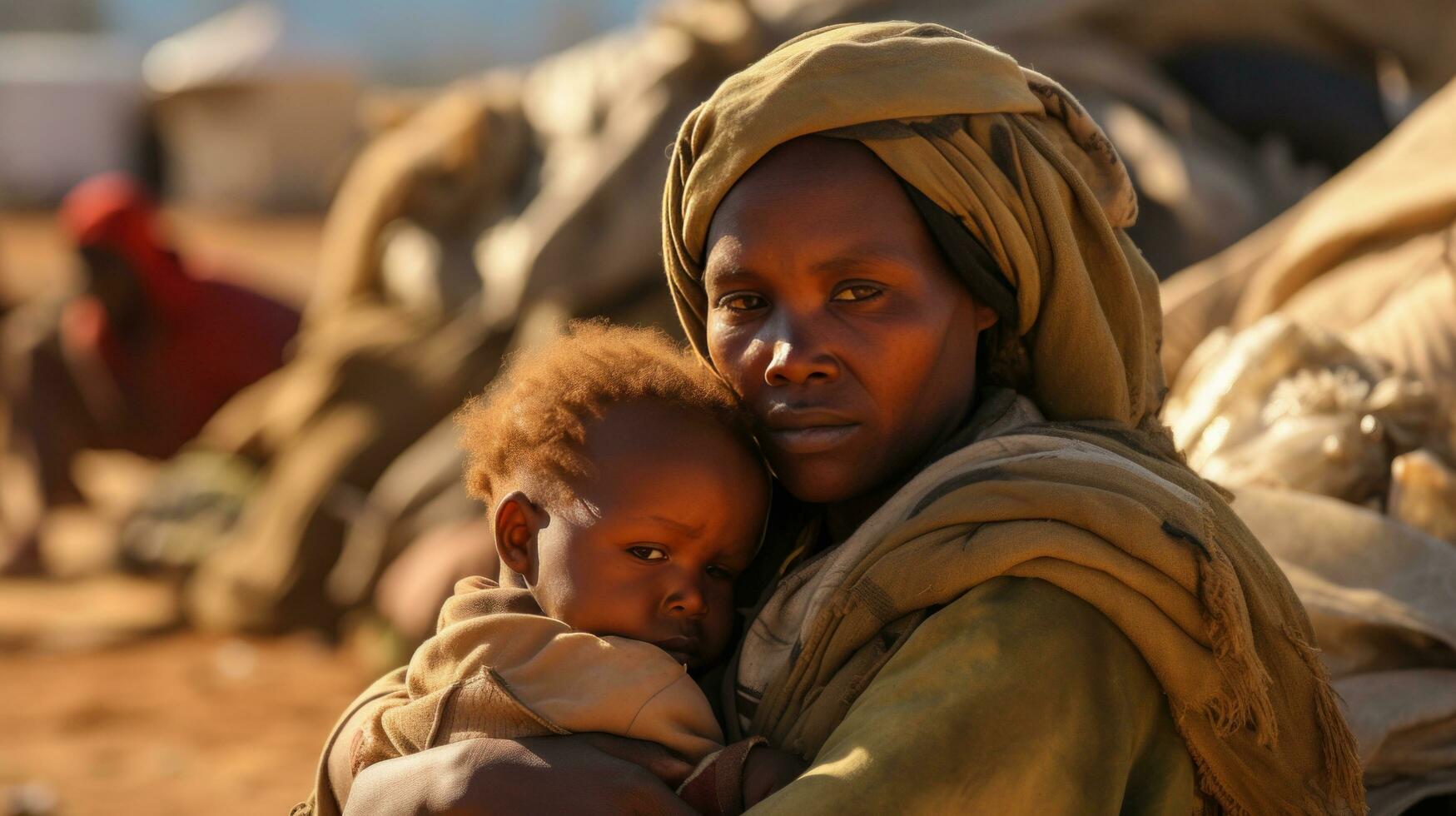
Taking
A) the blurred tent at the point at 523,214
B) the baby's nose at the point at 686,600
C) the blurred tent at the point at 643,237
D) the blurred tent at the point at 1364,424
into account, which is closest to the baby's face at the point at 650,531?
the baby's nose at the point at 686,600

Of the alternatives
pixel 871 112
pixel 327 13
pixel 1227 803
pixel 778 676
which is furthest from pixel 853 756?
pixel 327 13

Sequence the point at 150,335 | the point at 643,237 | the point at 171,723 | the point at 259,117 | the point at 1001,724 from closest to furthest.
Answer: the point at 1001,724, the point at 171,723, the point at 643,237, the point at 150,335, the point at 259,117

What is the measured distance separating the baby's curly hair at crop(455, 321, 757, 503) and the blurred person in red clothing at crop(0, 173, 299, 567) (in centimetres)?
781

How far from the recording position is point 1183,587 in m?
2.05

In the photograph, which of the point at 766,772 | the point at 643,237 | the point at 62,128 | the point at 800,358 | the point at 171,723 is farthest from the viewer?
the point at 62,128

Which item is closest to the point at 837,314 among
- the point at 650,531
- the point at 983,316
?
the point at 983,316

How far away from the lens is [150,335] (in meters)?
9.99

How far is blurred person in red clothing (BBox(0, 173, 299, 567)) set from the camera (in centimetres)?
994

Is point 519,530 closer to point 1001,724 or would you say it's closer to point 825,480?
point 825,480

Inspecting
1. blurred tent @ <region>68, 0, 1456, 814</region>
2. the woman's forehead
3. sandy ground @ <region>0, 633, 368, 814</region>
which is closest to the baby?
the woman's forehead

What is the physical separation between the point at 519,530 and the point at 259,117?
64.3ft

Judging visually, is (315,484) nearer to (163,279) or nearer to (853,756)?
(163,279)

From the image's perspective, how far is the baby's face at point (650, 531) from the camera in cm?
231

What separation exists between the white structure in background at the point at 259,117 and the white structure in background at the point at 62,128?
64cm
